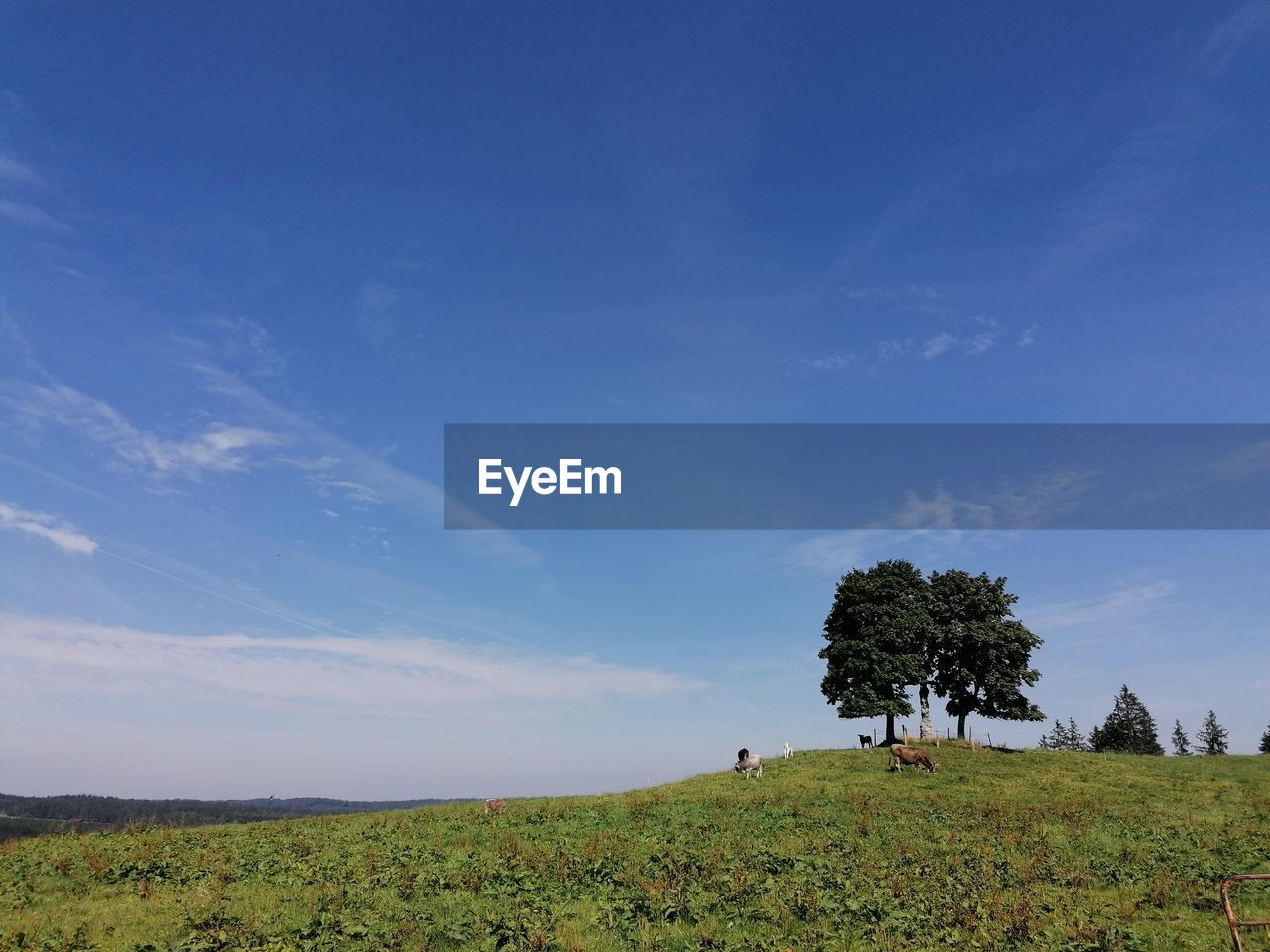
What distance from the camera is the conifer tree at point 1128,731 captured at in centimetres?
11538

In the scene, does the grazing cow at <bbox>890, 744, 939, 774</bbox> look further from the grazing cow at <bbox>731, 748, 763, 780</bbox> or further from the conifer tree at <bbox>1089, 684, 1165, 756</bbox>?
the conifer tree at <bbox>1089, 684, 1165, 756</bbox>

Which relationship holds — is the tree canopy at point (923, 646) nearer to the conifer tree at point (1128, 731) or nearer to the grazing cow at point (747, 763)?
the grazing cow at point (747, 763)

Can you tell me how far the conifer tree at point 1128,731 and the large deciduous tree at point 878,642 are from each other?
74.4 meters

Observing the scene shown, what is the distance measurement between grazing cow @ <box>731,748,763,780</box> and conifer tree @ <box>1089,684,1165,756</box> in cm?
9137

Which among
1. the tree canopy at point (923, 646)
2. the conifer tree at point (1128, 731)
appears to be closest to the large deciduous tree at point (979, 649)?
the tree canopy at point (923, 646)

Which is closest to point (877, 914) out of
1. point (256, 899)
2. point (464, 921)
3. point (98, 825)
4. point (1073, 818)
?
point (464, 921)

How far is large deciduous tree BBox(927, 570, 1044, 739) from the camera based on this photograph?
199ft

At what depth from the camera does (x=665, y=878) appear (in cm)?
2097

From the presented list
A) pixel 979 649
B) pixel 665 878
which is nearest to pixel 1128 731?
pixel 979 649

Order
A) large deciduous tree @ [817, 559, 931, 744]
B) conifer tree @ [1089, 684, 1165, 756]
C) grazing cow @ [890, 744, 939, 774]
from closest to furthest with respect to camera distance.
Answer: grazing cow @ [890, 744, 939, 774] < large deciduous tree @ [817, 559, 931, 744] < conifer tree @ [1089, 684, 1165, 756]

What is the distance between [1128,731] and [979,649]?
86.9m

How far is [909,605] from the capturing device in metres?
61.3

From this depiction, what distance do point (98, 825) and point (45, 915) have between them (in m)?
16.0

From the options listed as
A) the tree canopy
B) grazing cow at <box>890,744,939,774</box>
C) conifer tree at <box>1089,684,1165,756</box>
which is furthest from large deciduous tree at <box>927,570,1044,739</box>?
conifer tree at <box>1089,684,1165,756</box>
